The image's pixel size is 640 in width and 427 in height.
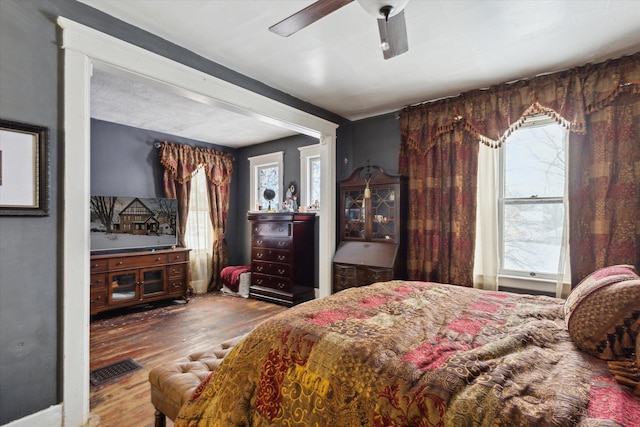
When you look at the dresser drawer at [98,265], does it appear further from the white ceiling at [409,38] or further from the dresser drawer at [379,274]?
the dresser drawer at [379,274]

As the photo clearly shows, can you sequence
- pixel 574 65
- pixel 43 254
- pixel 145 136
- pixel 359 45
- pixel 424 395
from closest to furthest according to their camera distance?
pixel 424 395 < pixel 43 254 < pixel 359 45 < pixel 574 65 < pixel 145 136

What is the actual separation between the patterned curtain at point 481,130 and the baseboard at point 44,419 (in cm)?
322

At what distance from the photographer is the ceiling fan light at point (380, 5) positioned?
4.68 ft

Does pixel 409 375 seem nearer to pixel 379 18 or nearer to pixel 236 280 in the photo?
pixel 379 18

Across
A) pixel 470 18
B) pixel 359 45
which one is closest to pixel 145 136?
pixel 359 45

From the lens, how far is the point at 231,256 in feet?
19.6

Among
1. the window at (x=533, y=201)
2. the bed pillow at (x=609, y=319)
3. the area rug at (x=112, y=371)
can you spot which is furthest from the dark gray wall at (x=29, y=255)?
the window at (x=533, y=201)

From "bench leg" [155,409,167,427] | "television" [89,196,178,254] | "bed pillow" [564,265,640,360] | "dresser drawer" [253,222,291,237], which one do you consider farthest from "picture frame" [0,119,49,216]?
"dresser drawer" [253,222,291,237]

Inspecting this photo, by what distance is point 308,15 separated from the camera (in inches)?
62.7

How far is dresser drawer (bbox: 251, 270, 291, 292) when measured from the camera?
172 inches

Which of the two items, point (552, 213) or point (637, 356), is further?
point (552, 213)

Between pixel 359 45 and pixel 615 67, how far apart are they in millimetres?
2101

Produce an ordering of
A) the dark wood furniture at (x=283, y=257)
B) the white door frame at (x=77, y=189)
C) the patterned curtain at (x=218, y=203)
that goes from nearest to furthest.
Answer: the white door frame at (x=77, y=189) → the dark wood furniture at (x=283, y=257) → the patterned curtain at (x=218, y=203)

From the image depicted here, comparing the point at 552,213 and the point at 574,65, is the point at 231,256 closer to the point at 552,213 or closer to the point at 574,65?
the point at 552,213
